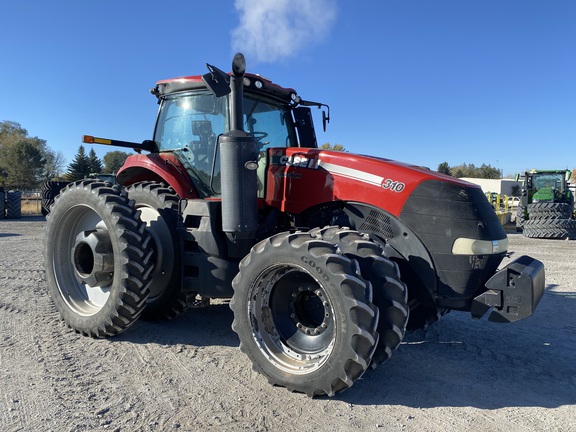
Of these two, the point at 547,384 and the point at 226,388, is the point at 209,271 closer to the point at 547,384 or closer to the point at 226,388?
the point at 226,388

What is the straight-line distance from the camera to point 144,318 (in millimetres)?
4734

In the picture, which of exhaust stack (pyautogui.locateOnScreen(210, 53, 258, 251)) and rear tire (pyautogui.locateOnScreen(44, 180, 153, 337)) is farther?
→ rear tire (pyautogui.locateOnScreen(44, 180, 153, 337))

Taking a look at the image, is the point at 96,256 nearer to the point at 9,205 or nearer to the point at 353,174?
the point at 353,174

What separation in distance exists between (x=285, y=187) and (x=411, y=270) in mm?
1337

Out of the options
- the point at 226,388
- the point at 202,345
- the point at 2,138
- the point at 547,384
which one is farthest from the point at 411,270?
the point at 2,138

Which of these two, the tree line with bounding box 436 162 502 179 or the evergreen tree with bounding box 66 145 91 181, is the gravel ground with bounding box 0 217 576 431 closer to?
the evergreen tree with bounding box 66 145 91 181

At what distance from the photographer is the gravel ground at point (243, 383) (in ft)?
8.96

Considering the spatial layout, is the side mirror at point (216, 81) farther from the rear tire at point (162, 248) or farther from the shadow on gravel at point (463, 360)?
the shadow on gravel at point (463, 360)

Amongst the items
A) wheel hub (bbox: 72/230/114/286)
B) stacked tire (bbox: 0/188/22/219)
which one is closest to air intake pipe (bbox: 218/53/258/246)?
wheel hub (bbox: 72/230/114/286)

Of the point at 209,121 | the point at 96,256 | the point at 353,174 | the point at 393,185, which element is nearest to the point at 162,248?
the point at 96,256

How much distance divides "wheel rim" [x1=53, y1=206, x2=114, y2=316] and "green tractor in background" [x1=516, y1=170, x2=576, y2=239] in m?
14.8

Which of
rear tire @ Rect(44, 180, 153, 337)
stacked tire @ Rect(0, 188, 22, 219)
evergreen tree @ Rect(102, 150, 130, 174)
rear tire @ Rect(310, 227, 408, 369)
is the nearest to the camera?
rear tire @ Rect(310, 227, 408, 369)

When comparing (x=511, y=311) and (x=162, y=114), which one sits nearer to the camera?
(x=511, y=311)

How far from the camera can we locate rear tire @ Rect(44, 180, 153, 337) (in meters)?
3.85
